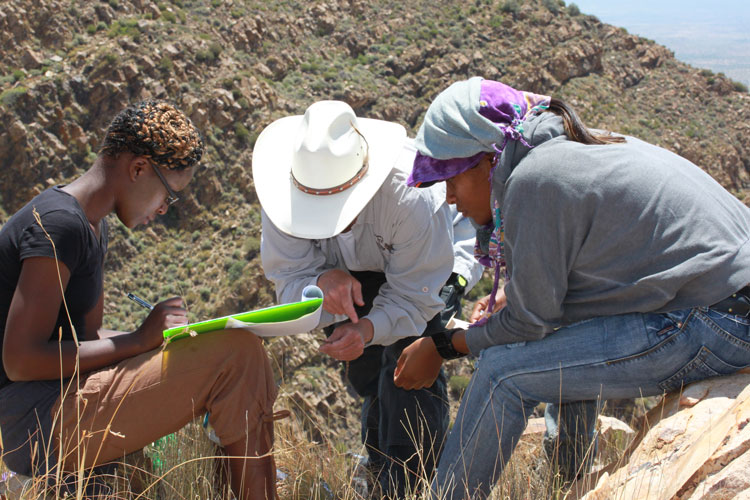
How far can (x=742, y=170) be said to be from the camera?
86.0 feet

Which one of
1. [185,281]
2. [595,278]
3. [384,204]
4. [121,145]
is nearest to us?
[595,278]

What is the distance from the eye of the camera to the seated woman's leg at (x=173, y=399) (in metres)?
1.77

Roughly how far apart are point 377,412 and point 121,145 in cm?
158

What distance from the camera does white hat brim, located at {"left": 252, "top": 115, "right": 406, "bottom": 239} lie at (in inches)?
87.0

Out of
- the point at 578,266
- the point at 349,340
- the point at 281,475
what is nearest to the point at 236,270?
the point at 281,475

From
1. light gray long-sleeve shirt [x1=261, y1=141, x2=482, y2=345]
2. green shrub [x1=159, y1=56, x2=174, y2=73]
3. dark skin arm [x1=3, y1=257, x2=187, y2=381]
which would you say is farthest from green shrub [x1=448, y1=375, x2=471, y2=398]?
dark skin arm [x1=3, y1=257, x2=187, y2=381]

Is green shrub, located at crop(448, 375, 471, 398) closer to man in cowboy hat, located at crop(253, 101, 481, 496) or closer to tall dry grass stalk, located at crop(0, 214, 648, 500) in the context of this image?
tall dry grass stalk, located at crop(0, 214, 648, 500)

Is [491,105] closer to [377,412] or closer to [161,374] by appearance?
[161,374]

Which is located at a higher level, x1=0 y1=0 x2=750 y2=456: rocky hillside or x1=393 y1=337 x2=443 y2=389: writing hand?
x1=393 y1=337 x2=443 y2=389: writing hand

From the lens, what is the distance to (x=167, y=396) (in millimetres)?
1803

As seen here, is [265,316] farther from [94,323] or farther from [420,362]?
[94,323]

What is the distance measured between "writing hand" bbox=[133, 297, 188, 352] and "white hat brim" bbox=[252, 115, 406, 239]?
1.62 ft

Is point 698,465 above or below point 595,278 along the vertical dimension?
below

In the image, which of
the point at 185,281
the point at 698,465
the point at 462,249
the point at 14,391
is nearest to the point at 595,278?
the point at 698,465
